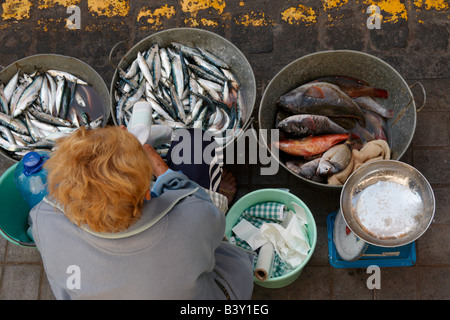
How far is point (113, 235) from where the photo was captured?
192 centimetres

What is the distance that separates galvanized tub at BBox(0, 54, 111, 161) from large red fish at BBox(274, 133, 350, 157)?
1.53m

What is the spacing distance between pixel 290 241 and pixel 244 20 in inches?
91.1

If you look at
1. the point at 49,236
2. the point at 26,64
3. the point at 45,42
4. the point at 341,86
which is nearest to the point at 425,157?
the point at 341,86

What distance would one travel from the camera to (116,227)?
189cm

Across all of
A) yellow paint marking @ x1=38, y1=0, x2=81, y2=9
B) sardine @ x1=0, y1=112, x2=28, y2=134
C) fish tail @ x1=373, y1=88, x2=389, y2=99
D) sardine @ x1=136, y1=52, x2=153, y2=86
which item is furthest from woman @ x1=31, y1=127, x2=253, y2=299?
yellow paint marking @ x1=38, y1=0, x2=81, y2=9

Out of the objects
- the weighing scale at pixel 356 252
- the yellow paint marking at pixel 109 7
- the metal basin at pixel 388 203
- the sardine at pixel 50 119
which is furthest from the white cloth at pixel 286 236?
the yellow paint marking at pixel 109 7

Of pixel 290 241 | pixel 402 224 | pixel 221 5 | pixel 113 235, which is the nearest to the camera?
pixel 113 235

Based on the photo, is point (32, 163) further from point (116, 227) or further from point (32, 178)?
point (116, 227)

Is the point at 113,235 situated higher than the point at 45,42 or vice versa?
the point at 45,42

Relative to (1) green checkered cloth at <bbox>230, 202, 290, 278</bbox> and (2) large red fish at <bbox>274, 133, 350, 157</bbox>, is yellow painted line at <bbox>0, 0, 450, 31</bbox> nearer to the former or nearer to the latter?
(2) large red fish at <bbox>274, 133, 350, 157</bbox>

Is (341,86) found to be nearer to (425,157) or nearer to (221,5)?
(425,157)

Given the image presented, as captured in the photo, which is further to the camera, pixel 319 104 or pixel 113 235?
pixel 319 104

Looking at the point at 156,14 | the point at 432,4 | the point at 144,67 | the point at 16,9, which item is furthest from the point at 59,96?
the point at 432,4
